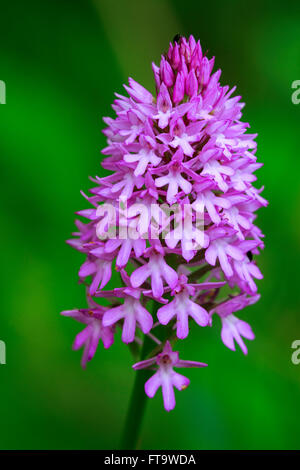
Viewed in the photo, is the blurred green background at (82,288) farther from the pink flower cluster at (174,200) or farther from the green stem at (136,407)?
the pink flower cluster at (174,200)

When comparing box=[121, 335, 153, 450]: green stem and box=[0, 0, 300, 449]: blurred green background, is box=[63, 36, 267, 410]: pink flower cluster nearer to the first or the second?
box=[121, 335, 153, 450]: green stem

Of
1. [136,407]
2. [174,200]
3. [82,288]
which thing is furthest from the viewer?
[82,288]

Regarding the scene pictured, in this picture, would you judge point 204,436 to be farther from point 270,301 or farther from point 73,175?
point 73,175

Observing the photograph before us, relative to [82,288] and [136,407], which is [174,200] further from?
[82,288]

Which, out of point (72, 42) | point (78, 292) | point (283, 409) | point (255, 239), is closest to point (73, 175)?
point (78, 292)

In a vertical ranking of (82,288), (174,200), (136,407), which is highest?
(82,288)

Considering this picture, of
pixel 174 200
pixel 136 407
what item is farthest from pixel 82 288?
pixel 174 200
